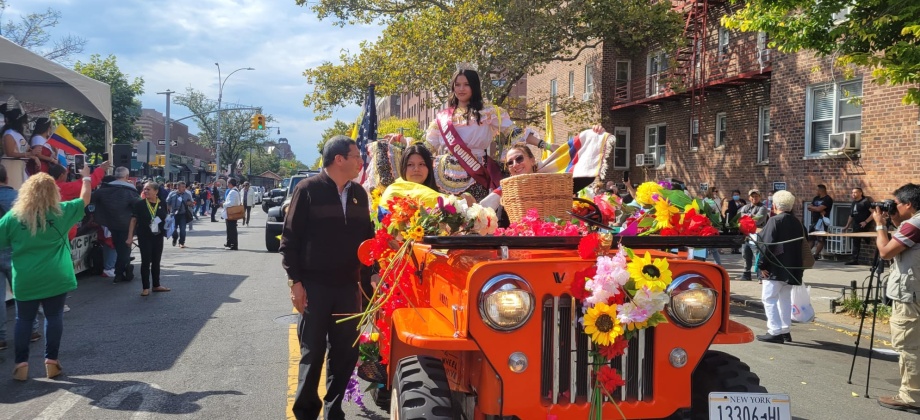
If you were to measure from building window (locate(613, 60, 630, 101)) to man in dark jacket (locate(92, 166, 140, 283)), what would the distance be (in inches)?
765

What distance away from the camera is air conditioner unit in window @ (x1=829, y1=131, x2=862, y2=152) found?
15.1 m

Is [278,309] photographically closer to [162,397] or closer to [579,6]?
[162,397]

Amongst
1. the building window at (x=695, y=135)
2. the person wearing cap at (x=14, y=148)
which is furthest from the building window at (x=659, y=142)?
the person wearing cap at (x=14, y=148)

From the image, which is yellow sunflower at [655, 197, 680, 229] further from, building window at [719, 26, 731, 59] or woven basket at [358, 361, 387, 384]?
building window at [719, 26, 731, 59]

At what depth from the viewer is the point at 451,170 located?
17.5ft

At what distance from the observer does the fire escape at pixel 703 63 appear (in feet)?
63.4

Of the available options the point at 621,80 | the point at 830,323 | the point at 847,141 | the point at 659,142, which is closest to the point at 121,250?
the point at 830,323

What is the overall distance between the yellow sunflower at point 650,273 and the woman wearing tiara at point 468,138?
2.52 metres

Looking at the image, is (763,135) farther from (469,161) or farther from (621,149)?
(469,161)

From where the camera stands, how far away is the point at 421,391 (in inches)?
115

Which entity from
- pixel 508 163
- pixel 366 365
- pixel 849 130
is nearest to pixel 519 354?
pixel 366 365

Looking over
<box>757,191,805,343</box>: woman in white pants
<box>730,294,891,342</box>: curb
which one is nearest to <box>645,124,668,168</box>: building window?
<box>730,294,891,342</box>: curb

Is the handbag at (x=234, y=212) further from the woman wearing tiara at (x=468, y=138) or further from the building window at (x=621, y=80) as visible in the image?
the building window at (x=621, y=80)

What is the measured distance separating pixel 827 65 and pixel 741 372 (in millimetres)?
15113
